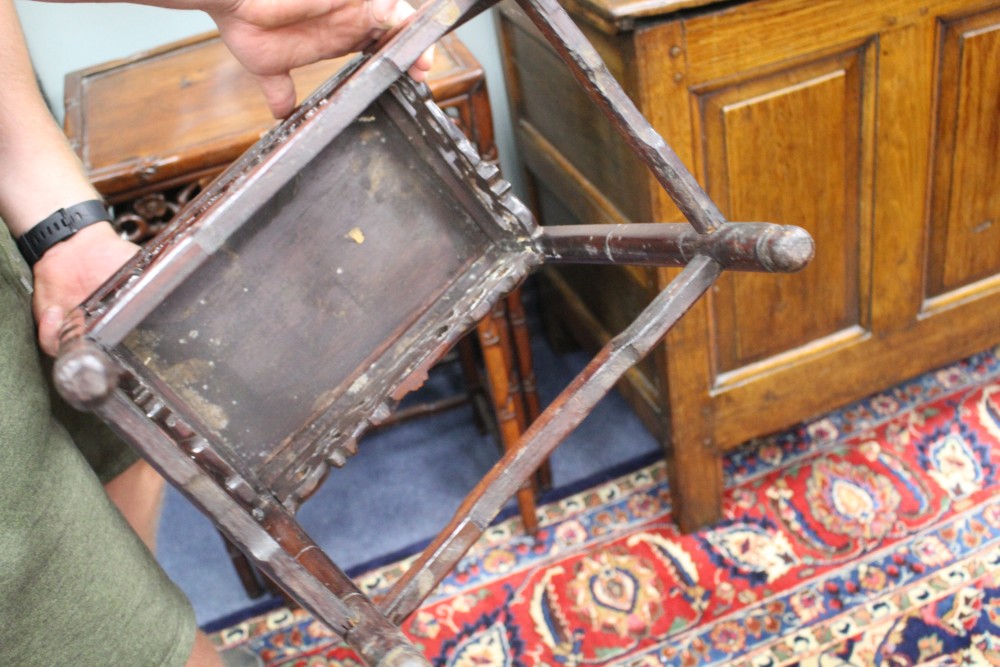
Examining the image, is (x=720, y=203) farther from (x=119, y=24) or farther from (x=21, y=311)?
(x=119, y=24)

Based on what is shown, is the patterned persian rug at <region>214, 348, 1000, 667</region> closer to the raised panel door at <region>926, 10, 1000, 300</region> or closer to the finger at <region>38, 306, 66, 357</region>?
the raised panel door at <region>926, 10, 1000, 300</region>

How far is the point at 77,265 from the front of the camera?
959mm

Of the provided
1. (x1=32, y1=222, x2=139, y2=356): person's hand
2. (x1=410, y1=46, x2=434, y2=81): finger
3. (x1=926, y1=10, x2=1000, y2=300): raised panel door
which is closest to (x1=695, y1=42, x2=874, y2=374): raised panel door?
(x1=926, y1=10, x2=1000, y2=300): raised panel door

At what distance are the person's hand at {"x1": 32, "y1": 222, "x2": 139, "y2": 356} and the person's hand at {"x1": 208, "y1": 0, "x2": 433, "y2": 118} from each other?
0.78 feet

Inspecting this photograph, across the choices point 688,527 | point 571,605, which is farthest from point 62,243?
point 688,527

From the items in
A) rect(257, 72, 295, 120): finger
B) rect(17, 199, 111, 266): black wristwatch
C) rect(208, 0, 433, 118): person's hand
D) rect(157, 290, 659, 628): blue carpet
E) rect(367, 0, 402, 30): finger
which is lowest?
rect(157, 290, 659, 628): blue carpet

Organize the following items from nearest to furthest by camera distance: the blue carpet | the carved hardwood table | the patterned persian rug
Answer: the carved hardwood table, the patterned persian rug, the blue carpet

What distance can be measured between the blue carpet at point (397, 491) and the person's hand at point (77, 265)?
0.88 meters

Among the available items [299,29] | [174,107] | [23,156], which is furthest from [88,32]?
[299,29]

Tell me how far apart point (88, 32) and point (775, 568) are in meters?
1.60

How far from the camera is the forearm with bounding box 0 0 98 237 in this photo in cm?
96

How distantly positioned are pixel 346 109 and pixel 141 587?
485 mm

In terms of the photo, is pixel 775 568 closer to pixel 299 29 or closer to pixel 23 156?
pixel 299 29

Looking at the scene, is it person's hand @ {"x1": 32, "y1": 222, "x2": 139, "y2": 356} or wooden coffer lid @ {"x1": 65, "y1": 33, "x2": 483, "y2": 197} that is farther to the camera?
wooden coffer lid @ {"x1": 65, "y1": 33, "x2": 483, "y2": 197}
